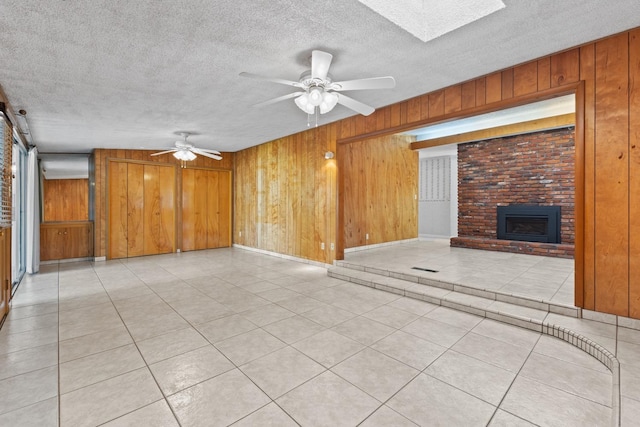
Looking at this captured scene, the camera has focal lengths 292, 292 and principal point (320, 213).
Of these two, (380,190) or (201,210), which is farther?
(201,210)

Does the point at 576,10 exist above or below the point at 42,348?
above

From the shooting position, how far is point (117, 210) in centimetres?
675

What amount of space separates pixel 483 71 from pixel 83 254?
27.7 ft

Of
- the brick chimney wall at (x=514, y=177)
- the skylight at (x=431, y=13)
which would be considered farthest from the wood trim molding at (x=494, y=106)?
the brick chimney wall at (x=514, y=177)

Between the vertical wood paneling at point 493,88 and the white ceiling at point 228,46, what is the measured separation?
0.75 ft

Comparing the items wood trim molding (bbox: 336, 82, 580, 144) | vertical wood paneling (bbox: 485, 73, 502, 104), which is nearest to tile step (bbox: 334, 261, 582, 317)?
wood trim molding (bbox: 336, 82, 580, 144)

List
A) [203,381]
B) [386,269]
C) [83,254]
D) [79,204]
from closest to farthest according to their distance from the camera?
[203,381]
[386,269]
[83,254]
[79,204]

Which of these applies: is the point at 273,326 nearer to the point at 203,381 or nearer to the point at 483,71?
the point at 203,381

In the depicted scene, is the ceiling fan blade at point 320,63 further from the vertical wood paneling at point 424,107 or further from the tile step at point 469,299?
Result: the tile step at point 469,299

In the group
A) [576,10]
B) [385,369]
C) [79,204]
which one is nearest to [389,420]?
[385,369]

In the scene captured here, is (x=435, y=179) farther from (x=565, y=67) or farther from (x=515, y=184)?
(x=565, y=67)

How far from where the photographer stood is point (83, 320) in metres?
3.14

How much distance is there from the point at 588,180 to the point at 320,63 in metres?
2.77

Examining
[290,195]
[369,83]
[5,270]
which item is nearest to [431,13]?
[369,83]
